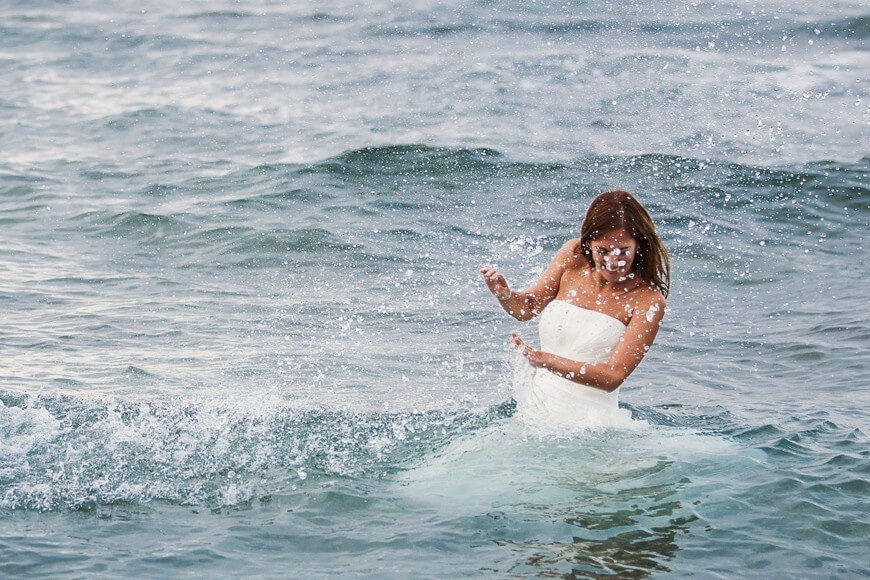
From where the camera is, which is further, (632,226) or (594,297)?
(594,297)

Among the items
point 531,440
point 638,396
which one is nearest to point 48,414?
point 531,440

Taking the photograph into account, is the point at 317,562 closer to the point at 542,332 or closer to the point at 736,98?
the point at 542,332

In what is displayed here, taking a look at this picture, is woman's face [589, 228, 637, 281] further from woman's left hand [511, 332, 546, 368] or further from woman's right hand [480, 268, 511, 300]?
woman's left hand [511, 332, 546, 368]

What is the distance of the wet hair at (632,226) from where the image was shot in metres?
5.83

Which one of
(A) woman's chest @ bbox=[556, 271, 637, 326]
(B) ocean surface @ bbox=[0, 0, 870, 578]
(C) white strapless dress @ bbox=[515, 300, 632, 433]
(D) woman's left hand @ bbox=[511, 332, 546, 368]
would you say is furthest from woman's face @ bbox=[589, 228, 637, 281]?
(B) ocean surface @ bbox=[0, 0, 870, 578]

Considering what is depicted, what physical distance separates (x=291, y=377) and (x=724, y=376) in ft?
12.5

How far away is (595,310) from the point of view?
617cm

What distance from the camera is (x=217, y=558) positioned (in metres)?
5.03

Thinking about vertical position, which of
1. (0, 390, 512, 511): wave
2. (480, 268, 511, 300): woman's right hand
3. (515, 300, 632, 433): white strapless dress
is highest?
(480, 268, 511, 300): woman's right hand

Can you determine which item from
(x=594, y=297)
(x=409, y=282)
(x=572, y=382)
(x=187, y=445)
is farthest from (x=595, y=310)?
(x=409, y=282)

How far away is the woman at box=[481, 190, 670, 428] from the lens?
5852 mm

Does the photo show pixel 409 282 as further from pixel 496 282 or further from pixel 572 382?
pixel 496 282

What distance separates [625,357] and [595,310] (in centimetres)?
43

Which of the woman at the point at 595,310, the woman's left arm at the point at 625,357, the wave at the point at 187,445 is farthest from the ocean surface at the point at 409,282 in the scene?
the woman's left arm at the point at 625,357
